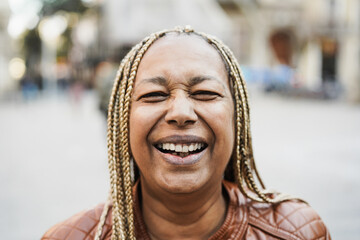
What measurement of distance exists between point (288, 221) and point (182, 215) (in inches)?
17.1

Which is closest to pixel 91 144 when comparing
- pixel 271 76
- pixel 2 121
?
pixel 2 121

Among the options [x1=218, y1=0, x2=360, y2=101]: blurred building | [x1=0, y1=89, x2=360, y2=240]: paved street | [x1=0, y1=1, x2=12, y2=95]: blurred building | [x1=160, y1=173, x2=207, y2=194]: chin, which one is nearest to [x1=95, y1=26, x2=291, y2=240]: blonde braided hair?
[x1=160, y1=173, x2=207, y2=194]: chin

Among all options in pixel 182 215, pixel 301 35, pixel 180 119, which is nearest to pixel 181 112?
pixel 180 119

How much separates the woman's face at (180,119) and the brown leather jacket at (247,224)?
0.63ft

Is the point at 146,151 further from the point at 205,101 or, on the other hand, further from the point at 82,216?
the point at 82,216

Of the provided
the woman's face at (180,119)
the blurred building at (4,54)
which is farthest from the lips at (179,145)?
the blurred building at (4,54)

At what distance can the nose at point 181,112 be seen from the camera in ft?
4.78

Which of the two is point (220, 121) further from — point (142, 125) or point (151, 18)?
point (151, 18)

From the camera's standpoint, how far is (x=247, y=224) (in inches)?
65.6

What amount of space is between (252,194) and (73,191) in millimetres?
4340

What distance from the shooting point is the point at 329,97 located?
21797 mm

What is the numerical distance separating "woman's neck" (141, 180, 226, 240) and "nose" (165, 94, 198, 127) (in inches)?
10.9

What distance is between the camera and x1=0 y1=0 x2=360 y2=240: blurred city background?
5.24 m

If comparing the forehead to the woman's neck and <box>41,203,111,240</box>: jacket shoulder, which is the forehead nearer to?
the woman's neck
